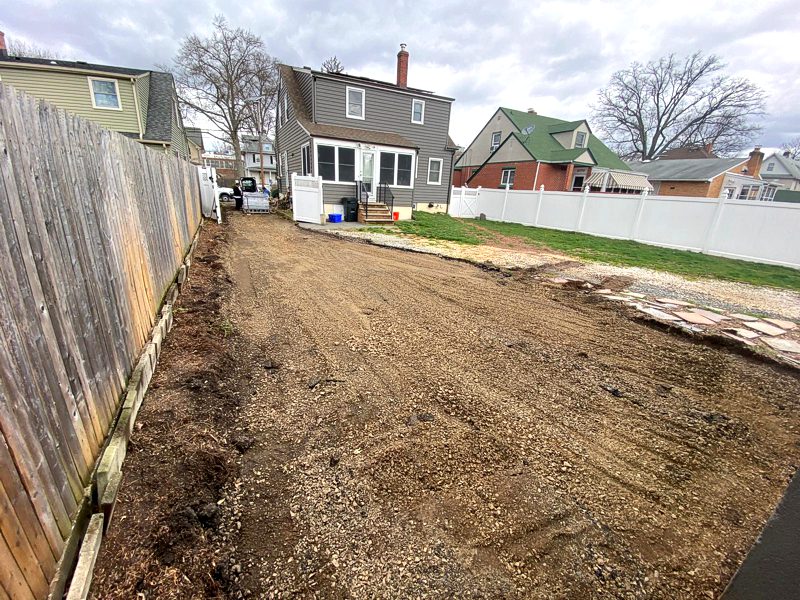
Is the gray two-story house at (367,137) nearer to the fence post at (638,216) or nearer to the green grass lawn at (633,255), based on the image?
the green grass lawn at (633,255)

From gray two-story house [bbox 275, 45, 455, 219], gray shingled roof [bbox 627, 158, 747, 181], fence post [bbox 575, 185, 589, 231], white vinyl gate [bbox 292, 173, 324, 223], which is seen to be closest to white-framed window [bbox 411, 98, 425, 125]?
gray two-story house [bbox 275, 45, 455, 219]

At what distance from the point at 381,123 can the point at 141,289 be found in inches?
592

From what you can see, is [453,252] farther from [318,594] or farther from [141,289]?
[318,594]

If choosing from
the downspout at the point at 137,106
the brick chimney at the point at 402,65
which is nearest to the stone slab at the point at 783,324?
the brick chimney at the point at 402,65

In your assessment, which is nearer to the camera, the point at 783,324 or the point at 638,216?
the point at 783,324

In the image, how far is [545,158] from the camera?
21.9 meters

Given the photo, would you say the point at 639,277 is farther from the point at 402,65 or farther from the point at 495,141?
the point at 495,141

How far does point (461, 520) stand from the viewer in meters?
1.89

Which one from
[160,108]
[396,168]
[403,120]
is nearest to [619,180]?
[403,120]

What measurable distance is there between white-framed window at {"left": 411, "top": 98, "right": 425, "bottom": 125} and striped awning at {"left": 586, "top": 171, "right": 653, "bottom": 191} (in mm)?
12288

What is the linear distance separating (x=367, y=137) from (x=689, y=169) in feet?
87.1

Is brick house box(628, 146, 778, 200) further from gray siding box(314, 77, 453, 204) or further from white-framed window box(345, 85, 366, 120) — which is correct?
white-framed window box(345, 85, 366, 120)

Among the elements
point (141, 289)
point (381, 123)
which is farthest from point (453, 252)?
point (381, 123)

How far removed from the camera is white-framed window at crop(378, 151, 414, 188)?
15039 mm
